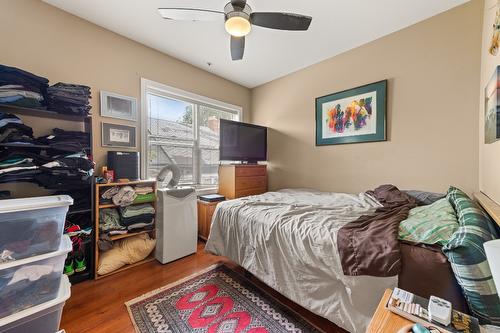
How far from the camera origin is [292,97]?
3414 millimetres

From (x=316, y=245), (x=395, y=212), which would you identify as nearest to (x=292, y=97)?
(x=395, y=212)

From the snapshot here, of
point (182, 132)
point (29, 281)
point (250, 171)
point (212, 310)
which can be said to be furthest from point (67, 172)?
point (250, 171)

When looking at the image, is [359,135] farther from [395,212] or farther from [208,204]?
[208,204]

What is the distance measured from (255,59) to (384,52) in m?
1.62

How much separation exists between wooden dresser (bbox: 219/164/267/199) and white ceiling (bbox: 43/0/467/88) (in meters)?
1.58

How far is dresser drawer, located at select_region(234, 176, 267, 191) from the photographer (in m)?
3.05

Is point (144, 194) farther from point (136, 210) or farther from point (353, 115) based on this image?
point (353, 115)

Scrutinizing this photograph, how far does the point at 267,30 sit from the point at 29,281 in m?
2.87

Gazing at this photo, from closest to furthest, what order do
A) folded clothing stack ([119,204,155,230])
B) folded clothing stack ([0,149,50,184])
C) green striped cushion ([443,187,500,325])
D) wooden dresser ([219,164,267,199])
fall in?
1. green striped cushion ([443,187,500,325])
2. folded clothing stack ([0,149,50,184])
3. folded clothing stack ([119,204,155,230])
4. wooden dresser ([219,164,267,199])

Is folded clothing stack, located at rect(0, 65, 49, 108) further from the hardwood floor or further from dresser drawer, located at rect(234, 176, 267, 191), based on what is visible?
dresser drawer, located at rect(234, 176, 267, 191)

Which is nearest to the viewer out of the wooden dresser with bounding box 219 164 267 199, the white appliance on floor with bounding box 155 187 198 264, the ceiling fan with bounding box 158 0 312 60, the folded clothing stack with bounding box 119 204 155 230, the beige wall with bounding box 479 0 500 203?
the beige wall with bounding box 479 0 500 203

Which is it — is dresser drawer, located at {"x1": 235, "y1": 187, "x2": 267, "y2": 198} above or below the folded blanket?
above

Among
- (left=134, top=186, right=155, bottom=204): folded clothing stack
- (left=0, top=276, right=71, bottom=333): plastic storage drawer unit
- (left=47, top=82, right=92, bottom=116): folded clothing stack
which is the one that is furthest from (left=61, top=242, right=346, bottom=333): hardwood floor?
(left=47, top=82, right=92, bottom=116): folded clothing stack

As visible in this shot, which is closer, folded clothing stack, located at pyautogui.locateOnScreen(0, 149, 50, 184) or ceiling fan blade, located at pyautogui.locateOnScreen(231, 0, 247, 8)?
folded clothing stack, located at pyautogui.locateOnScreen(0, 149, 50, 184)
